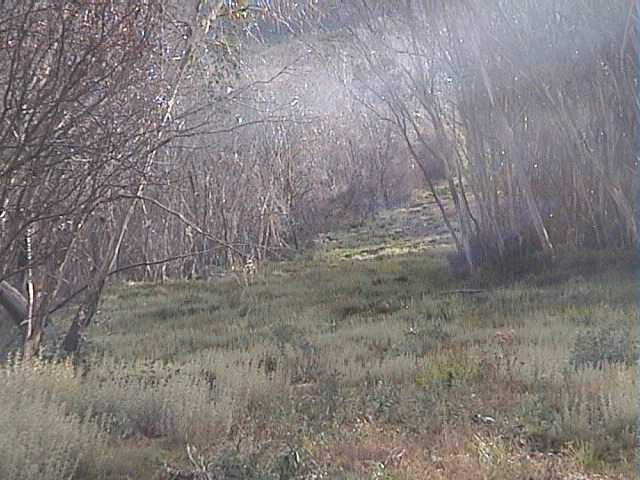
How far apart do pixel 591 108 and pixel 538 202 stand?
2769 mm

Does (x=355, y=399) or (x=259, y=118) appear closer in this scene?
(x=355, y=399)

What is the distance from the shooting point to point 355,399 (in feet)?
17.1

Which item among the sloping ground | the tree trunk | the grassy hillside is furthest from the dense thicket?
the sloping ground

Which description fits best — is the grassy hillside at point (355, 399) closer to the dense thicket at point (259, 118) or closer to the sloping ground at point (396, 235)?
the dense thicket at point (259, 118)

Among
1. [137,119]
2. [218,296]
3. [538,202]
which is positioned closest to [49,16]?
[137,119]

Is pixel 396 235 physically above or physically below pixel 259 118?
below

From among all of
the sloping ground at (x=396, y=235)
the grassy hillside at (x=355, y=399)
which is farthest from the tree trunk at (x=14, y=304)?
the sloping ground at (x=396, y=235)

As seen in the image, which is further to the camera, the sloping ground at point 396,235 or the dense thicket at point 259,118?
the sloping ground at point 396,235

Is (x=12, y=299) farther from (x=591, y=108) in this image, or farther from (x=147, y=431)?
(x=591, y=108)

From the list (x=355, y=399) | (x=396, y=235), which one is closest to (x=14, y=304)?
(x=355, y=399)

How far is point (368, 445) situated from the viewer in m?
4.04

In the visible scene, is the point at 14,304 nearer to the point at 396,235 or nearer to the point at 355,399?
the point at 355,399

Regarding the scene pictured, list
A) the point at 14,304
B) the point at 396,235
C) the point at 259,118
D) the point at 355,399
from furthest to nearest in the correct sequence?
the point at 396,235 < the point at 259,118 < the point at 14,304 < the point at 355,399

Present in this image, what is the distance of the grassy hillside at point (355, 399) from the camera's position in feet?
12.4
